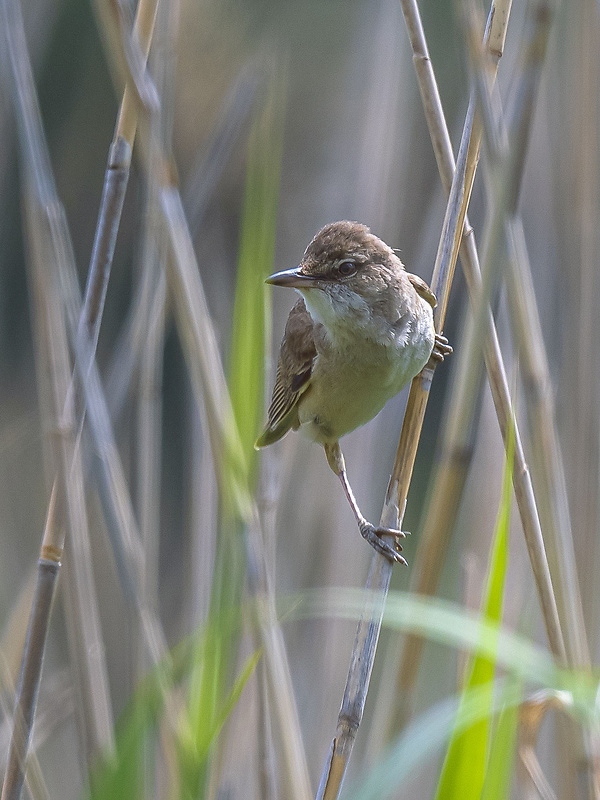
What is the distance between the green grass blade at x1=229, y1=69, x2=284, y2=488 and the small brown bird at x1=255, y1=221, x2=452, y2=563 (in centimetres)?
67

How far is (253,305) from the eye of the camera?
116 centimetres

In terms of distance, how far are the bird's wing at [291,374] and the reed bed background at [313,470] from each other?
0.11 metres

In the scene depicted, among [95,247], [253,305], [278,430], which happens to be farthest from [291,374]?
[253,305]

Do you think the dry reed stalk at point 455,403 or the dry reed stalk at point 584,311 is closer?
the dry reed stalk at point 455,403

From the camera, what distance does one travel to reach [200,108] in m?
4.10

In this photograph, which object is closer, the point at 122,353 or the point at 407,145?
the point at 122,353

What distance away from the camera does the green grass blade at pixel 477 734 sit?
1.03 metres

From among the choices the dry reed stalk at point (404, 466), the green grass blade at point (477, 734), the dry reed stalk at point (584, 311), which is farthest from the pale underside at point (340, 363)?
the green grass blade at point (477, 734)

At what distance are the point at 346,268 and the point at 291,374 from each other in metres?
0.39

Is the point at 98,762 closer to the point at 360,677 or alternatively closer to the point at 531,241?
the point at 360,677

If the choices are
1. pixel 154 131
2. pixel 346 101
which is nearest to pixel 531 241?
pixel 346 101

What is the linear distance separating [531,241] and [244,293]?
9.01 feet

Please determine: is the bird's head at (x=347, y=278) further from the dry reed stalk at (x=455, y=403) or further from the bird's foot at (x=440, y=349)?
the dry reed stalk at (x=455, y=403)

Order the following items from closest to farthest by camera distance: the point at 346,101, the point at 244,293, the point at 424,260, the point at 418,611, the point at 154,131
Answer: the point at 418,611
the point at 244,293
the point at 154,131
the point at 424,260
the point at 346,101
